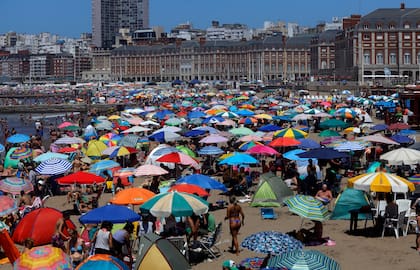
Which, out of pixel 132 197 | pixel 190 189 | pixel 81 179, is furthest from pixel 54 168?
pixel 132 197

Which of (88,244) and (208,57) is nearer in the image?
(88,244)

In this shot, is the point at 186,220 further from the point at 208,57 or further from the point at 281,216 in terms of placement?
the point at 208,57

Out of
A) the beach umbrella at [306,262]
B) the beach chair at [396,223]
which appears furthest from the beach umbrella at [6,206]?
the beach chair at [396,223]

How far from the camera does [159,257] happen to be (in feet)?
28.8

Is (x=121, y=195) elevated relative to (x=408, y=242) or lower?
elevated

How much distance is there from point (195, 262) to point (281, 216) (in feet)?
11.7

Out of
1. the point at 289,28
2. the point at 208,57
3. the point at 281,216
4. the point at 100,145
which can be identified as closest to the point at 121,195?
the point at 281,216

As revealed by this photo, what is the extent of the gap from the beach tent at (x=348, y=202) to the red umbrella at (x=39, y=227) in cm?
456

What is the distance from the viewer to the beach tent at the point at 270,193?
48.1 ft

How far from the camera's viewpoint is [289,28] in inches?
7490

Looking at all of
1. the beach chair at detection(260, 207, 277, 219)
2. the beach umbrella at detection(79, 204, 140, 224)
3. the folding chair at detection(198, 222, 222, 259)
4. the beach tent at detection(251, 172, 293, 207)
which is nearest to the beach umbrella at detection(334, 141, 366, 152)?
the beach tent at detection(251, 172, 293, 207)

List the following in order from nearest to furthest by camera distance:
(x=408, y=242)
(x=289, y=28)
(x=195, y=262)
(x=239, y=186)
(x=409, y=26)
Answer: (x=195, y=262) → (x=408, y=242) → (x=239, y=186) → (x=409, y=26) → (x=289, y=28)

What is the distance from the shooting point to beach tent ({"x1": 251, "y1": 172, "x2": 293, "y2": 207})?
48.1 ft

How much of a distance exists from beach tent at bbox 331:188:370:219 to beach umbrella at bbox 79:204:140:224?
3.86 metres
